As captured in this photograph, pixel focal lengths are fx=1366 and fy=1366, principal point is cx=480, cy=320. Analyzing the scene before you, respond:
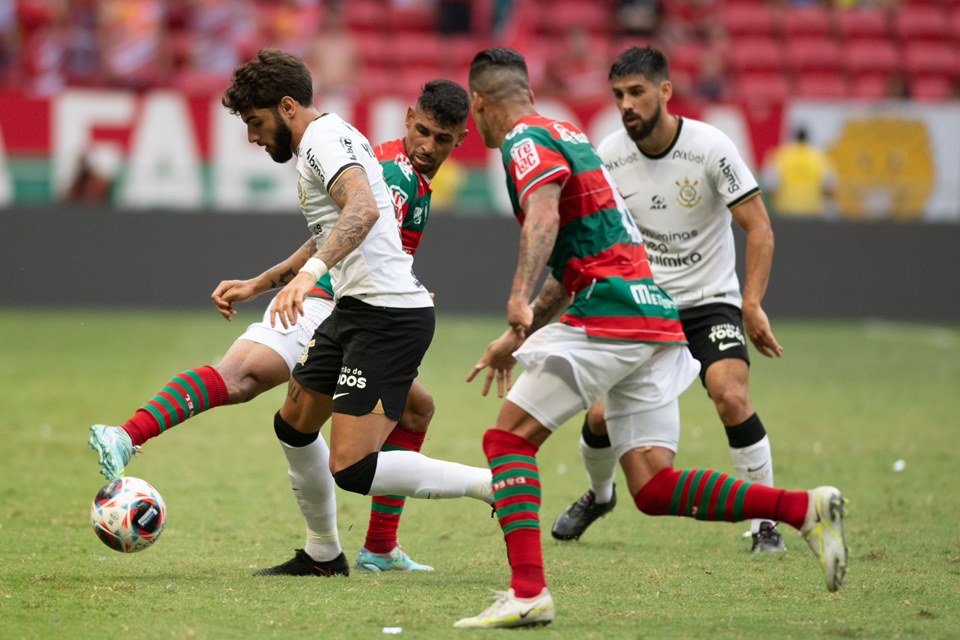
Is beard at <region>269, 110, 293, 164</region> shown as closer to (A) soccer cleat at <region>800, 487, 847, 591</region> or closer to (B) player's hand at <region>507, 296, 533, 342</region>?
(B) player's hand at <region>507, 296, 533, 342</region>

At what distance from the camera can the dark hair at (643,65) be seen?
22.6ft

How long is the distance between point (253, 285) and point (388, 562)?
1427mm

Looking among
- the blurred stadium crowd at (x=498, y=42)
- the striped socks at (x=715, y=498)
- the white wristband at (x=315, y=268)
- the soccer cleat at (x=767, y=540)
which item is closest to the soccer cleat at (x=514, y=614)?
the striped socks at (x=715, y=498)

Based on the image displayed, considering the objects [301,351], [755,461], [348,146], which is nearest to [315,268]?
[348,146]

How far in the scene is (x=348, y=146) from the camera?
5672 millimetres

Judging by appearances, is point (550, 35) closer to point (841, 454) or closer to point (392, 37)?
point (392, 37)

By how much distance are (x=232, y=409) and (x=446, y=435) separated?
8.57ft

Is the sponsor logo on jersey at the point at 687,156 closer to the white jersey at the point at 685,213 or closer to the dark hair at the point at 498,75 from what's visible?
the white jersey at the point at 685,213

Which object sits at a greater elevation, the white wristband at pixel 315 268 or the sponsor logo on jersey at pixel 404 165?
the sponsor logo on jersey at pixel 404 165

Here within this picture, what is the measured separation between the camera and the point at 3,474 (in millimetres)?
8578

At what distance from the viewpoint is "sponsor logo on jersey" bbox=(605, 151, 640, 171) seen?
24.1 feet

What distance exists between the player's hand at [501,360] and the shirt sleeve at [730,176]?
Answer: 6.34 ft

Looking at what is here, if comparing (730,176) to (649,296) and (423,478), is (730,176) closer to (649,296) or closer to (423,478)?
(649,296)

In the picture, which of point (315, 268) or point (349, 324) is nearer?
point (315, 268)
